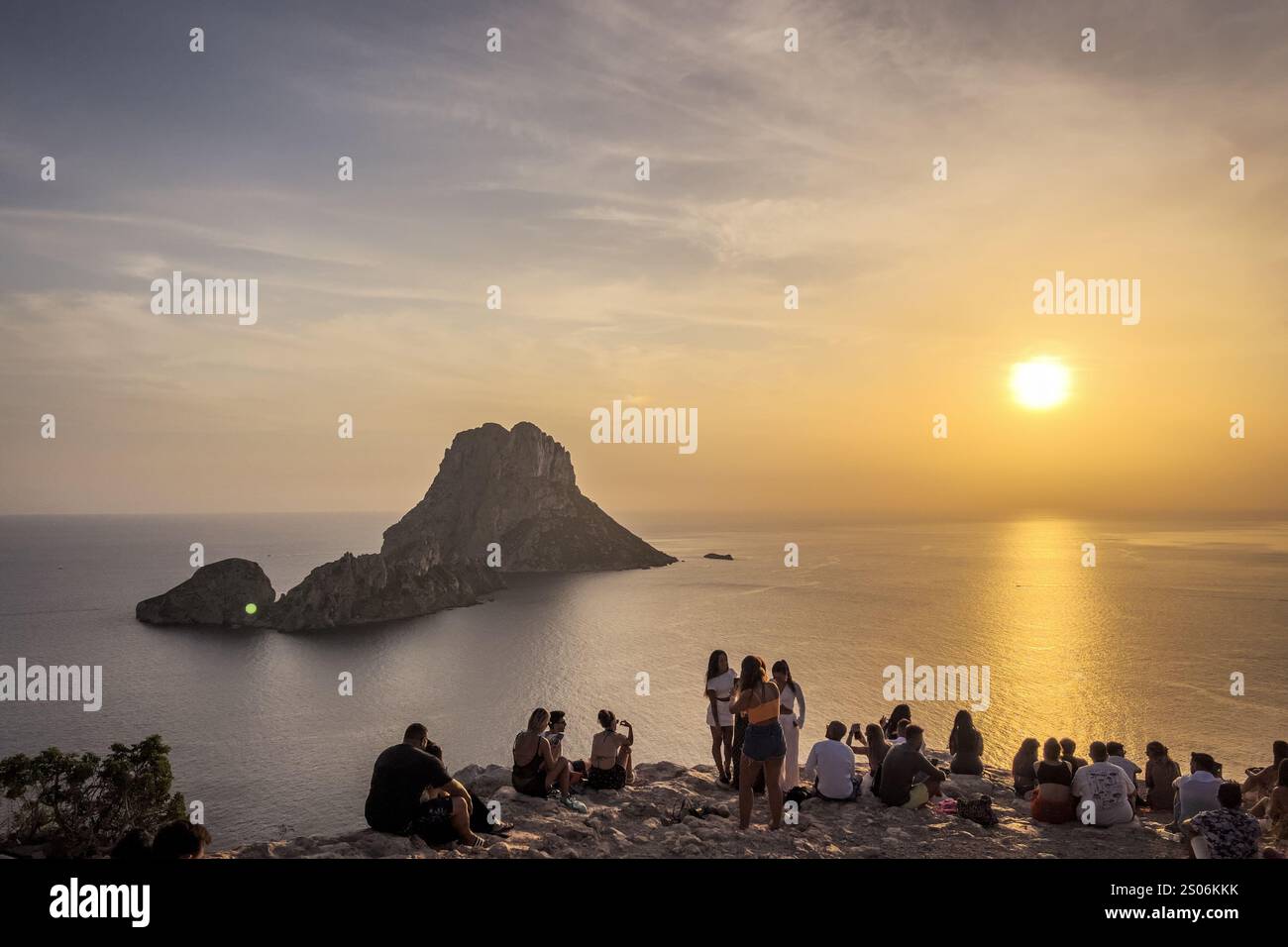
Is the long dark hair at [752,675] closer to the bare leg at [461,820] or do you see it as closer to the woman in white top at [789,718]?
the woman in white top at [789,718]

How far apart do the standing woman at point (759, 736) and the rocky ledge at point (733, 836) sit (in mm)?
499

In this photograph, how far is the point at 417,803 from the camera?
36.1 feet

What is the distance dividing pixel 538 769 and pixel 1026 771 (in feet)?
36.0

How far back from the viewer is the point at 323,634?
365ft

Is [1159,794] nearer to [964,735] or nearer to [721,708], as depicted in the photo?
[964,735]

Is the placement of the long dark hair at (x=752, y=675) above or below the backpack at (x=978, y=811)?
above

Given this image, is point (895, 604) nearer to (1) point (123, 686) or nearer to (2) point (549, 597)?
→ (2) point (549, 597)

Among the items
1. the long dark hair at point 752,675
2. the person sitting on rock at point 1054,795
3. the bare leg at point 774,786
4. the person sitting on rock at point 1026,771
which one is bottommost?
the person sitting on rock at point 1026,771

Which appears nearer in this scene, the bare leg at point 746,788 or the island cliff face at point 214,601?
the bare leg at point 746,788

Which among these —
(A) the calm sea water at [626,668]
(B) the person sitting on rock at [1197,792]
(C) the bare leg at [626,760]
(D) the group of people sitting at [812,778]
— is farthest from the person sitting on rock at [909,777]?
(A) the calm sea water at [626,668]

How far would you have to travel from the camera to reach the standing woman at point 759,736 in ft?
38.0

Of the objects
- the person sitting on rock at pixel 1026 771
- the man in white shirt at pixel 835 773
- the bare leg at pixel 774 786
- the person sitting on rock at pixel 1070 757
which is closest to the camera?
the bare leg at pixel 774 786

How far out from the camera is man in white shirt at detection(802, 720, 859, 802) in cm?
1422
